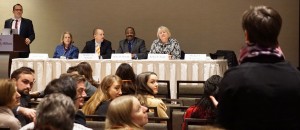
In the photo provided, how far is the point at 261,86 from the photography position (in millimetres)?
2090

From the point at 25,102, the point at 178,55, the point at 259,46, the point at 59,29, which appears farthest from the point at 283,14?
the point at 259,46

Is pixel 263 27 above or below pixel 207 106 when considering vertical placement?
above

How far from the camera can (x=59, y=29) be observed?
37.9 ft

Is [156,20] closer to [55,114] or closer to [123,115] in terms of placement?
[123,115]

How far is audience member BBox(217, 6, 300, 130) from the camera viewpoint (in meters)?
2.09

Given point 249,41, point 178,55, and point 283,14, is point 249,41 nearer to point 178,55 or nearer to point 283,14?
point 178,55

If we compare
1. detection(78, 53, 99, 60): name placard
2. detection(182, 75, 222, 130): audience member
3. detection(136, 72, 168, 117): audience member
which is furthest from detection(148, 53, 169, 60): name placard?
detection(182, 75, 222, 130): audience member

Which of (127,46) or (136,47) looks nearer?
(136,47)

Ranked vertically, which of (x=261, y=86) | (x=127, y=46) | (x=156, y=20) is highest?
(x=156, y=20)

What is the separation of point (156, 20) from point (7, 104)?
8169mm

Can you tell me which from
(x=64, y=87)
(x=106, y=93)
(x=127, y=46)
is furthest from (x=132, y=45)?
(x=64, y=87)

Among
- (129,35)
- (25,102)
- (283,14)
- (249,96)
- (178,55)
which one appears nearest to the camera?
(249,96)

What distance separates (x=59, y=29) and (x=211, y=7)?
352 cm

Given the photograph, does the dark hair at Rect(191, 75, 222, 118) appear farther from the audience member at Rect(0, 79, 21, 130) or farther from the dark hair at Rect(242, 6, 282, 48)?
the dark hair at Rect(242, 6, 282, 48)
